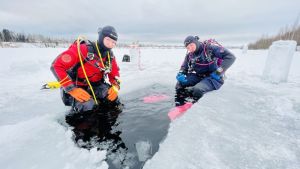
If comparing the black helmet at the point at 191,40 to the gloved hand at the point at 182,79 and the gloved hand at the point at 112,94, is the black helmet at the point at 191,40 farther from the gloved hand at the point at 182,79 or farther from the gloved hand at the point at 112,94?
the gloved hand at the point at 112,94

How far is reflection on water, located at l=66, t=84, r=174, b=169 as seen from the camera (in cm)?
190

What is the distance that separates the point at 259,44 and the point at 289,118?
1060 inches

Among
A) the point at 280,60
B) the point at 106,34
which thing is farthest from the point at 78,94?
the point at 280,60

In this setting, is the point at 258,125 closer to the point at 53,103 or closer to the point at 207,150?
the point at 207,150

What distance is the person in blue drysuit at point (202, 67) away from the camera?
431 cm

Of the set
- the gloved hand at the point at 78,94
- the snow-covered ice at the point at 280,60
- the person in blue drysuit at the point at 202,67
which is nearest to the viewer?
the gloved hand at the point at 78,94

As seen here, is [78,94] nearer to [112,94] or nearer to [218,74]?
[112,94]

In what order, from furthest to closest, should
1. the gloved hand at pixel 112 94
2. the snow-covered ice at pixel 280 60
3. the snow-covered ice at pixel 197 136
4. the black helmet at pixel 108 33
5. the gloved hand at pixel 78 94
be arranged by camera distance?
the snow-covered ice at pixel 280 60
the gloved hand at pixel 112 94
the black helmet at pixel 108 33
the gloved hand at pixel 78 94
the snow-covered ice at pixel 197 136

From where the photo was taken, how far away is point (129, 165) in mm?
1732

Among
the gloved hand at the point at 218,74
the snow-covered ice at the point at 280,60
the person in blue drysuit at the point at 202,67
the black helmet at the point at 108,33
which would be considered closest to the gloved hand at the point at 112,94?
the black helmet at the point at 108,33

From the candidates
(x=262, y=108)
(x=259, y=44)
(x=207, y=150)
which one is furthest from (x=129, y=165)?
(x=259, y=44)

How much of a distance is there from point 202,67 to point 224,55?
61 cm

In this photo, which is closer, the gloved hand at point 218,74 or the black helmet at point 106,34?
the black helmet at point 106,34

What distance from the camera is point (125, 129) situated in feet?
8.27
